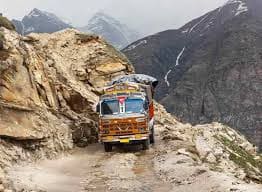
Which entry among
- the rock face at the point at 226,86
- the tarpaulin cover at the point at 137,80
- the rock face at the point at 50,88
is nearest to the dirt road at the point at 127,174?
the rock face at the point at 50,88

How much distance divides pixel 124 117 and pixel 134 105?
43.8 inches

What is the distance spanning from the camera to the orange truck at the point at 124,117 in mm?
28969

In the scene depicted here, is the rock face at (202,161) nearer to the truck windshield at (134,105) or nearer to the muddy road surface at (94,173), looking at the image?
the muddy road surface at (94,173)

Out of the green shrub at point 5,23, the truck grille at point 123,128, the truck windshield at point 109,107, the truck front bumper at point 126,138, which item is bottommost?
the truck front bumper at point 126,138

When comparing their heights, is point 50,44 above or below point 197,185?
above

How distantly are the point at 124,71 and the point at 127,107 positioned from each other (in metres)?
12.0

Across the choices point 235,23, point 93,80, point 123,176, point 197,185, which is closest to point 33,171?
point 123,176

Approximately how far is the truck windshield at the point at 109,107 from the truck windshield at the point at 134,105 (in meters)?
0.60

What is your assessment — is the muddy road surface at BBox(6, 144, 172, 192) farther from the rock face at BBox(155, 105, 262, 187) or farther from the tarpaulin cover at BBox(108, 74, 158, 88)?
the tarpaulin cover at BBox(108, 74, 158, 88)

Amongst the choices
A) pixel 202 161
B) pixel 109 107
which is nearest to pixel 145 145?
pixel 109 107

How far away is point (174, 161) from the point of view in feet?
79.5

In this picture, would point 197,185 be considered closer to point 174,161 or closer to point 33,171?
point 174,161

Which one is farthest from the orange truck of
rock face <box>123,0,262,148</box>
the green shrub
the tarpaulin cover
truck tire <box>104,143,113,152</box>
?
rock face <box>123,0,262,148</box>

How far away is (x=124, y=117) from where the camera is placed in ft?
95.6
